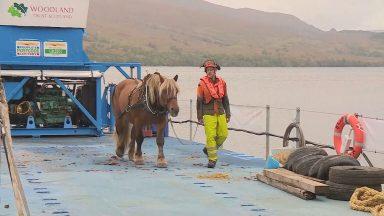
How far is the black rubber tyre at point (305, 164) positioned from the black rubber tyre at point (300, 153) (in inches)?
6.0

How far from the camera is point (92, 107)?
1750 cm

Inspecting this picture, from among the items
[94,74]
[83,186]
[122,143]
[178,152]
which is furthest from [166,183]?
[94,74]

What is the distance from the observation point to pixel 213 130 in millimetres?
11234

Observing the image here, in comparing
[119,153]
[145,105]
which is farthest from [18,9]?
[145,105]

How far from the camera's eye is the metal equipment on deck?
16.6 metres

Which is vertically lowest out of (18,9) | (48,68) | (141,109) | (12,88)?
(141,109)

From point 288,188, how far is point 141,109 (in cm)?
377

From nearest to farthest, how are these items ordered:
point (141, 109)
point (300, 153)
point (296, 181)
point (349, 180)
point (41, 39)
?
1. point (349, 180)
2. point (296, 181)
3. point (300, 153)
4. point (141, 109)
5. point (41, 39)

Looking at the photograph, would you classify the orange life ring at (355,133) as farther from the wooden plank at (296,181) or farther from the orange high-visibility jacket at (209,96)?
the orange high-visibility jacket at (209,96)

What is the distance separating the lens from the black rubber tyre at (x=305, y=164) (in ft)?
29.3

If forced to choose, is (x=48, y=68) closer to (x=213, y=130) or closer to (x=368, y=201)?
(x=213, y=130)

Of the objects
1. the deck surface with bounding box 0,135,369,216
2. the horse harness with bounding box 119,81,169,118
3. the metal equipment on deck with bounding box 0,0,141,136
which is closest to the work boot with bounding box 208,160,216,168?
the deck surface with bounding box 0,135,369,216

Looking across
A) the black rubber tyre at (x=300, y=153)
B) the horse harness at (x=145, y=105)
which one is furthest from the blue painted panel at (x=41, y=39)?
the black rubber tyre at (x=300, y=153)

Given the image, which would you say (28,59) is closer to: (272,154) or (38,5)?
(38,5)
